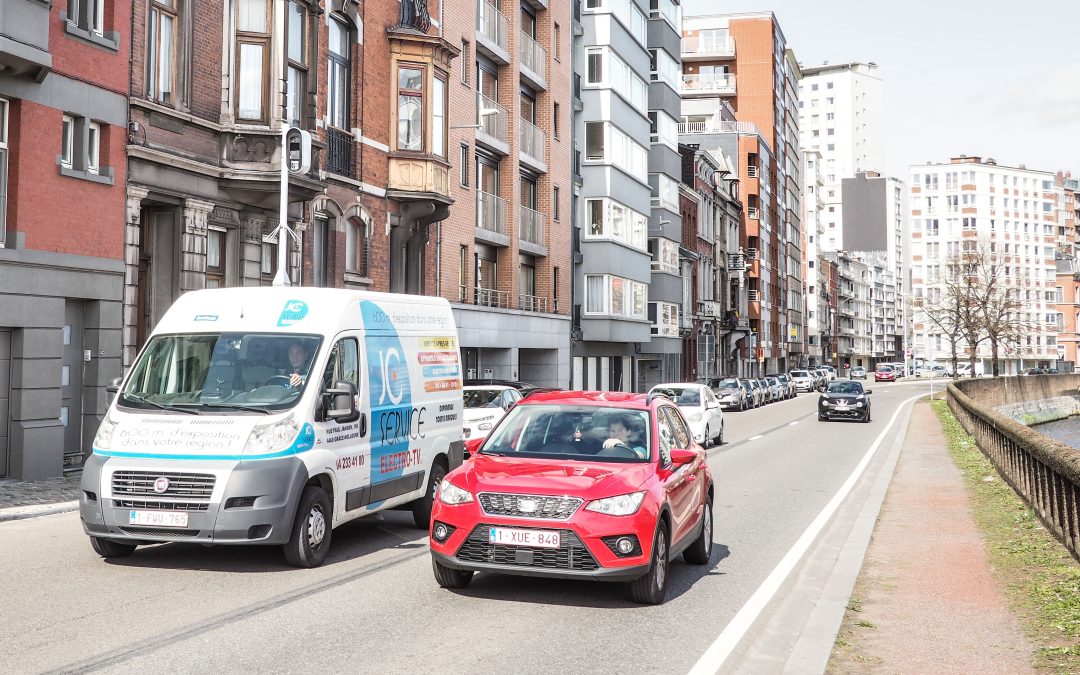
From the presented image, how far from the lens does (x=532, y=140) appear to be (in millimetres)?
38406

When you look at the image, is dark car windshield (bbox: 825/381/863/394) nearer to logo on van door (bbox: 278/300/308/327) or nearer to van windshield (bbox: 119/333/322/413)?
logo on van door (bbox: 278/300/308/327)

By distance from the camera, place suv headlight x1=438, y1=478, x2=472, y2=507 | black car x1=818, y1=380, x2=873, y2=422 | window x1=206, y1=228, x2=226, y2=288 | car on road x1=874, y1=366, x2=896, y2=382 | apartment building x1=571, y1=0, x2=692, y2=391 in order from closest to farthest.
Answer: suv headlight x1=438, y1=478, x2=472, y2=507
window x1=206, y1=228, x2=226, y2=288
black car x1=818, y1=380, x2=873, y2=422
apartment building x1=571, y1=0, x2=692, y2=391
car on road x1=874, y1=366, x2=896, y2=382

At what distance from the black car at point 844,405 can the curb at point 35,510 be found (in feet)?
97.5

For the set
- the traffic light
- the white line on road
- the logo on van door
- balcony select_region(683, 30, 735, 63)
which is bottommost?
the white line on road

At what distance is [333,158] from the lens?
81.6ft

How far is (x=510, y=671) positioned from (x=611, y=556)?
174 centimetres

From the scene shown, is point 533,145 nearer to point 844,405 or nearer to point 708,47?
point 844,405

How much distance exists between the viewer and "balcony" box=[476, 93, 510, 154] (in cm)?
3359

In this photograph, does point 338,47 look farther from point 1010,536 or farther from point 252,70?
point 1010,536

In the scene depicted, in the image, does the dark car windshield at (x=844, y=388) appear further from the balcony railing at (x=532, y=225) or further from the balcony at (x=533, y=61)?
the balcony at (x=533, y=61)

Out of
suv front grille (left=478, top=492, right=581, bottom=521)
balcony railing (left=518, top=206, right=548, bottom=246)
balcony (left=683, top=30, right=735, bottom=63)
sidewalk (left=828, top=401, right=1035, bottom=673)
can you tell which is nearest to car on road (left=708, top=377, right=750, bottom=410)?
balcony railing (left=518, top=206, right=548, bottom=246)

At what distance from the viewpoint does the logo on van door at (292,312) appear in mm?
10242

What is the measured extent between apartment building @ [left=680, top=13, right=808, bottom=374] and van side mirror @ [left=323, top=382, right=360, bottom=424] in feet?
256

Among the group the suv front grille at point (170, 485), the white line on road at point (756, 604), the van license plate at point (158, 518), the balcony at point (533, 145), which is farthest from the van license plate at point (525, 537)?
the balcony at point (533, 145)
